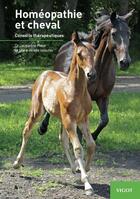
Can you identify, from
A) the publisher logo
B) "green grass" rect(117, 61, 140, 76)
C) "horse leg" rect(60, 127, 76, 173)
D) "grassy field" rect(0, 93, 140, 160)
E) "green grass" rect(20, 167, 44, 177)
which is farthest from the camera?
"green grass" rect(117, 61, 140, 76)

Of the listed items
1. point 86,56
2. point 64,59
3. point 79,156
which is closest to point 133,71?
point 64,59

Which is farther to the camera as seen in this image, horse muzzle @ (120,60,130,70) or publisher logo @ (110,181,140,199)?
horse muzzle @ (120,60,130,70)

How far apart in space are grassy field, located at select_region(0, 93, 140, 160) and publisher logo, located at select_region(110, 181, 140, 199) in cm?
368

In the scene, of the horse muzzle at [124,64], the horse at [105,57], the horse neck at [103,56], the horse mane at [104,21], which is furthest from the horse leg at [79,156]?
the horse neck at [103,56]

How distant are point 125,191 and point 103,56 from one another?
4018 millimetres

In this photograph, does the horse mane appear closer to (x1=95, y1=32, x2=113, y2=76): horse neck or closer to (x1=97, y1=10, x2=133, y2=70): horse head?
(x1=97, y1=10, x2=133, y2=70): horse head

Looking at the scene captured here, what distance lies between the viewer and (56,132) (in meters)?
10.9

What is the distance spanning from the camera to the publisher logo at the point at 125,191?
545 centimetres

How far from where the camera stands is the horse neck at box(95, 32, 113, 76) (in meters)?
9.14

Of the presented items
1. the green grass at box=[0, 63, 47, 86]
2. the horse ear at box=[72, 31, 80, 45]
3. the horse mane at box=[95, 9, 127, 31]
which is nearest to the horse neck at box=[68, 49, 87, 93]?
the horse ear at box=[72, 31, 80, 45]

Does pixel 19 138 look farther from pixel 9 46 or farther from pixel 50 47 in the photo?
pixel 9 46

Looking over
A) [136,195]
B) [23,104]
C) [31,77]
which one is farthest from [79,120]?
[31,77]

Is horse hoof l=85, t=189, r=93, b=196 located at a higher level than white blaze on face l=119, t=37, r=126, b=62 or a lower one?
lower

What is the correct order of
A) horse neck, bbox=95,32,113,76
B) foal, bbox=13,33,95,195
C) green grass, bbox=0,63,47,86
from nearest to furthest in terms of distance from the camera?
1. foal, bbox=13,33,95,195
2. horse neck, bbox=95,32,113,76
3. green grass, bbox=0,63,47,86
